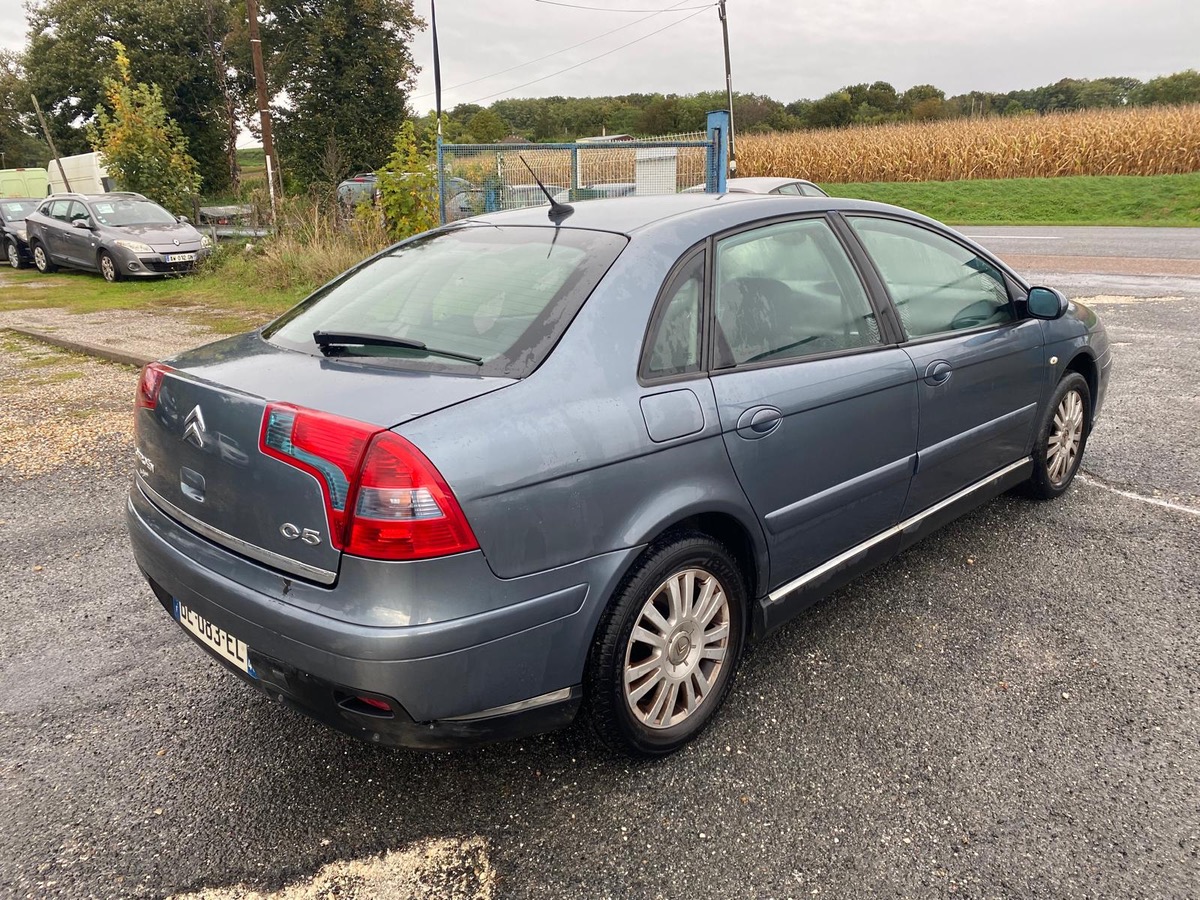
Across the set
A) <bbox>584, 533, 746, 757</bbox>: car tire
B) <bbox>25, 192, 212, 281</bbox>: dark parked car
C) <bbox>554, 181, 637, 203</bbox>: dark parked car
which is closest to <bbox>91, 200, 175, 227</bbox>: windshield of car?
<bbox>25, 192, 212, 281</bbox>: dark parked car

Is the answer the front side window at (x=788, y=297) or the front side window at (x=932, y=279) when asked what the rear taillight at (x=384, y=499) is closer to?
the front side window at (x=788, y=297)

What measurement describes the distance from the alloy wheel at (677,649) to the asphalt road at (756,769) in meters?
0.19

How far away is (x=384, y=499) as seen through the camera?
6.68ft

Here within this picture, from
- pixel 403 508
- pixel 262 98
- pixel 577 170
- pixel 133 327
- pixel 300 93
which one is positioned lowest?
pixel 133 327

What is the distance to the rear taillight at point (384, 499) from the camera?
79.9 inches

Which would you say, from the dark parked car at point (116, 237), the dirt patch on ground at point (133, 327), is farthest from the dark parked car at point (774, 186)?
the dark parked car at point (116, 237)

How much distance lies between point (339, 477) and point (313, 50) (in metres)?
45.8

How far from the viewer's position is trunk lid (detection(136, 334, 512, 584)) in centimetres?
214

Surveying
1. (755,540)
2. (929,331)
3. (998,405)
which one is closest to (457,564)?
(755,540)

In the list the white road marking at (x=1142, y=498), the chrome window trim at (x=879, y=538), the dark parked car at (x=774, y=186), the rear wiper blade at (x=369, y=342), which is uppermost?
the dark parked car at (x=774, y=186)

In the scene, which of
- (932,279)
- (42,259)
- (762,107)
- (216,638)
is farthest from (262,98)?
(762,107)

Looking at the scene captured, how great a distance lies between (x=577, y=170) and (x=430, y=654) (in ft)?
38.7

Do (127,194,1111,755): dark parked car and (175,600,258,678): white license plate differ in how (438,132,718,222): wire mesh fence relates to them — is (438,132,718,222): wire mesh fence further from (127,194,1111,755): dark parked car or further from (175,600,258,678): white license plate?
(175,600,258,678): white license plate

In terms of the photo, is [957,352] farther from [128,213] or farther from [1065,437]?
[128,213]
